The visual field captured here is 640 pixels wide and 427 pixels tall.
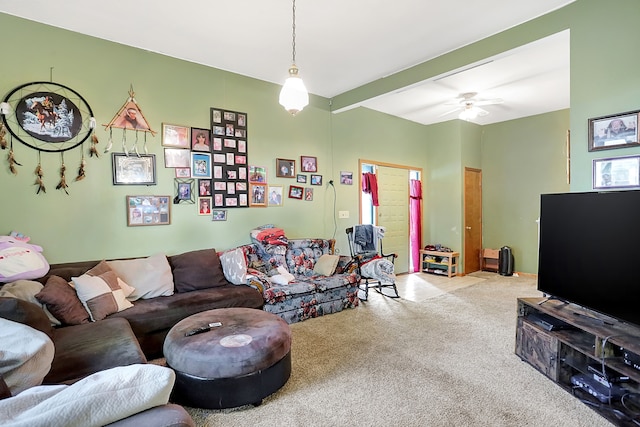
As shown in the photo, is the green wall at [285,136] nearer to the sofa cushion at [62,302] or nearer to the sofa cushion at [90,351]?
the sofa cushion at [62,302]

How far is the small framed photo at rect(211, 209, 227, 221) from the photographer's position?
4.16 m

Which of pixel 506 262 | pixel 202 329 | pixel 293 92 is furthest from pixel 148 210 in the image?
pixel 506 262

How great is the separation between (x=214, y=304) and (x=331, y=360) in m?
1.25

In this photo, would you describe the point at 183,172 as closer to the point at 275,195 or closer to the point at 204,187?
the point at 204,187

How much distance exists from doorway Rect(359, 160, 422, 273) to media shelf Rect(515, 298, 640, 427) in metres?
3.45

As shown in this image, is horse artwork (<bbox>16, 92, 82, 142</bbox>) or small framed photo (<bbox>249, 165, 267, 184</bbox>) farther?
small framed photo (<bbox>249, 165, 267, 184</bbox>)

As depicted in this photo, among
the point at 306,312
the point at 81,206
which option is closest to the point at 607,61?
the point at 306,312

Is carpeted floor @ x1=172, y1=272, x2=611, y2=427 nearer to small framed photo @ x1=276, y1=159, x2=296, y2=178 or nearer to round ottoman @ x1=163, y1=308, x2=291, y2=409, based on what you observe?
round ottoman @ x1=163, y1=308, x2=291, y2=409

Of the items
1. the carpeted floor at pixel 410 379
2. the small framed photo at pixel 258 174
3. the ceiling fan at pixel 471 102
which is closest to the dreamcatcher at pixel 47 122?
the small framed photo at pixel 258 174

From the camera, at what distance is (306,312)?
391 cm

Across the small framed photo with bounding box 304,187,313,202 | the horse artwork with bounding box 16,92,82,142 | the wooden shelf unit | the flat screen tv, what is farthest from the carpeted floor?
the horse artwork with bounding box 16,92,82,142

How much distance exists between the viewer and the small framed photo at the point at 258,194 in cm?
451

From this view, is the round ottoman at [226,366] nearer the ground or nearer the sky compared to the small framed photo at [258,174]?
nearer the ground

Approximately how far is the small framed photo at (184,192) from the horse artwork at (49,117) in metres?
1.08
